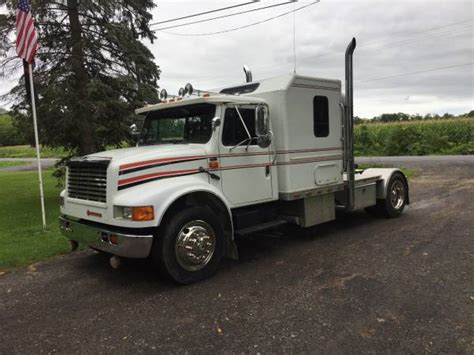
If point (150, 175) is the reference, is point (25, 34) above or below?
above

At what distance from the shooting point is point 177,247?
5082mm

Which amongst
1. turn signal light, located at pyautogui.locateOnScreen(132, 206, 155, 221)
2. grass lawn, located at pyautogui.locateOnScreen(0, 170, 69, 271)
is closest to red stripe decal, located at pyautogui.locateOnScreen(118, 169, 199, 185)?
turn signal light, located at pyautogui.locateOnScreen(132, 206, 155, 221)

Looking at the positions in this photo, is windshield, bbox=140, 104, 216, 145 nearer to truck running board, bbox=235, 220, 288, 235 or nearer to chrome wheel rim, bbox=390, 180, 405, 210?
truck running board, bbox=235, 220, 288, 235

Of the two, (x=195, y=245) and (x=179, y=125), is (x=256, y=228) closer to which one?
(x=195, y=245)

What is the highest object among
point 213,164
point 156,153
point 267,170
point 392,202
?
point 156,153

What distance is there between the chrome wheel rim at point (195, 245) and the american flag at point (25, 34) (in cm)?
564

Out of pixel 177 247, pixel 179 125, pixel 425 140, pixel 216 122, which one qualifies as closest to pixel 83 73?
pixel 179 125

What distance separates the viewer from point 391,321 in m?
3.97

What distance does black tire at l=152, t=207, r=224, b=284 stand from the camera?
16.2ft

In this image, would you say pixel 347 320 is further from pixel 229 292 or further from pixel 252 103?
pixel 252 103

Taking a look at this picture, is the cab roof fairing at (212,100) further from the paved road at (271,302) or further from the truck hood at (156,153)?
the paved road at (271,302)

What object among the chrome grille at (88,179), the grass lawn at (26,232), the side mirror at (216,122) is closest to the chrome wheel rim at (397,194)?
the side mirror at (216,122)

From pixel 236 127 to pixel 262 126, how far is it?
0.39 meters

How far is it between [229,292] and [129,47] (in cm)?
803
